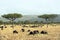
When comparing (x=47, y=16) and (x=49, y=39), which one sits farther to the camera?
(x=47, y=16)

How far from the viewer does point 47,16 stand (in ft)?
337

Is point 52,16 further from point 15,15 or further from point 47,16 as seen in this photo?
point 15,15

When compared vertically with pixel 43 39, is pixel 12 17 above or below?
below

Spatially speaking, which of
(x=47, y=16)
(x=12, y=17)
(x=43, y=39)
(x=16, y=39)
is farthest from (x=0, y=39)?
(x=47, y=16)

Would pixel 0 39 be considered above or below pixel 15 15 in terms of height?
above

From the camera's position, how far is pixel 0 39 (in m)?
19.3

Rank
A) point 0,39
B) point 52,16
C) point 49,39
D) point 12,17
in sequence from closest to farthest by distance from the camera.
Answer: point 0,39 < point 49,39 < point 12,17 < point 52,16

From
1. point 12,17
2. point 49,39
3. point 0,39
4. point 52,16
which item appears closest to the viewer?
point 0,39

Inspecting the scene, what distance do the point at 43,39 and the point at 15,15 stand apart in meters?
79.6

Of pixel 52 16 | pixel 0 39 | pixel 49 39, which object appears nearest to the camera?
pixel 0 39

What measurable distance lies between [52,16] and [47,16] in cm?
527

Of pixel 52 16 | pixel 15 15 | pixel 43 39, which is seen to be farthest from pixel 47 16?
pixel 43 39

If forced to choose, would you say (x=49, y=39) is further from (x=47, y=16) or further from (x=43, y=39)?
(x=47, y=16)

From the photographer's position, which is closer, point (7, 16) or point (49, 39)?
point (49, 39)
